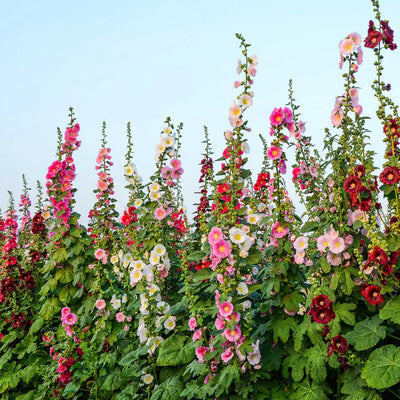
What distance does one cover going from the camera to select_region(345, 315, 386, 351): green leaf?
8.37ft

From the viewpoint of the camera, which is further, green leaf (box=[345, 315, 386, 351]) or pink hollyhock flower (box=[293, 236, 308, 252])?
pink hollyhock flower (box=[293, 236, 308, 252])

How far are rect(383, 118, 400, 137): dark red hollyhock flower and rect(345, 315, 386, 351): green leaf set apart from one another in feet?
3.82

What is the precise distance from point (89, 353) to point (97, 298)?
69 cm

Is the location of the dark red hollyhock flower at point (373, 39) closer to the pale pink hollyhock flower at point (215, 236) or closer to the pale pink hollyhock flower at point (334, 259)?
the pale pink hollyhock flower at point (334, 259)

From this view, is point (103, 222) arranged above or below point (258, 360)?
above

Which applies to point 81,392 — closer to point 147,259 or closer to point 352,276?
point 147,259

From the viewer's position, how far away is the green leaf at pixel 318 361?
108 inches

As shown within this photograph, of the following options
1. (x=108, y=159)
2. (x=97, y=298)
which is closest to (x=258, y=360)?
(x=97, y=298)

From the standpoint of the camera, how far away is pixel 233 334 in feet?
9.32

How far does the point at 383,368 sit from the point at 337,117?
5.46 ft

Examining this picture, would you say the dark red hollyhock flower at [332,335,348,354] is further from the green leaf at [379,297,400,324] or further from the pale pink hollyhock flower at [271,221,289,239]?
the pale pink hollyhock flower at [271,221,289,239]

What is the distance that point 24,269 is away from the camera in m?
5.97

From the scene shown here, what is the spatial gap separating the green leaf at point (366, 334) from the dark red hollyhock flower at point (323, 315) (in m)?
0.20

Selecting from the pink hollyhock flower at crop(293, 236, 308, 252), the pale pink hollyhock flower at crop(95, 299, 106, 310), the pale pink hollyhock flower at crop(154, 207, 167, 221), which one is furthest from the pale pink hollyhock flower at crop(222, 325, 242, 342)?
the pale pink hollyhock flower at crop(95, 299, 106, 310)
